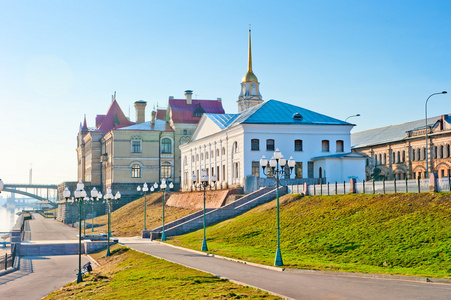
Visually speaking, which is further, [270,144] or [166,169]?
[166,169]

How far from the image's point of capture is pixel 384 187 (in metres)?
36.8

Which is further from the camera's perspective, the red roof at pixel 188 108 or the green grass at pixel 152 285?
the red roof at pixel 188 108

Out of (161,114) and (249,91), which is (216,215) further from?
(161,114)

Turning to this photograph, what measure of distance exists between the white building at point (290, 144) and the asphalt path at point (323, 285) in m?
30.6

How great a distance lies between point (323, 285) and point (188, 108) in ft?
264

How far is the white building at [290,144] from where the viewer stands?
57.7 meters

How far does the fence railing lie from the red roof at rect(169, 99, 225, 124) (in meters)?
52.0

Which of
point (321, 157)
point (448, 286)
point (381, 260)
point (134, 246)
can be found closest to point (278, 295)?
point (448, 286)

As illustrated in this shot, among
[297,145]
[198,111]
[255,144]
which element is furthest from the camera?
[198,111]

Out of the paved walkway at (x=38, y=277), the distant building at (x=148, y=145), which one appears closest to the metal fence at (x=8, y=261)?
the paved walkway at (x=38, y=277)

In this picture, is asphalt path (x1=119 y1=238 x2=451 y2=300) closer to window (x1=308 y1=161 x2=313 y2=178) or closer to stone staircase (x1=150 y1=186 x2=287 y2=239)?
stone staircase (x1=150 y1=186 x2=287 y2=239)

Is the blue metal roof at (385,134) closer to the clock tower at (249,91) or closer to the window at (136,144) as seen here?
the clock tower at (249,91)

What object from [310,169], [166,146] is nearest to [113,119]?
[166,146]

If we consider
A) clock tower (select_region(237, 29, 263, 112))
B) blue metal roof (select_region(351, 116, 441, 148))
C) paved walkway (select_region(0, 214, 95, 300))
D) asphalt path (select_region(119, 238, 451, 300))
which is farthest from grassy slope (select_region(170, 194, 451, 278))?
clock tower (select_region(237, 29, 263, 112))
